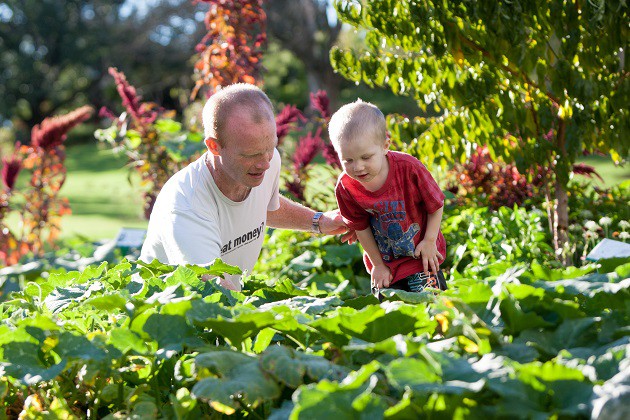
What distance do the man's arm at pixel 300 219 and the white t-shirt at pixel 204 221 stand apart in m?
0.08

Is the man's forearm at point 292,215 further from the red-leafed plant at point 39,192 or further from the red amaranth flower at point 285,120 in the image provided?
the red-leafed plant at point 39,192

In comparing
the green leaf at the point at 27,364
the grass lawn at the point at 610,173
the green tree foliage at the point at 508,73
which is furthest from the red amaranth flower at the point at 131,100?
the grass lawn at the point at 610,173

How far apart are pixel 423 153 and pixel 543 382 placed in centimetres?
336

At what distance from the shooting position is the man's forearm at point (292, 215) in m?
3.88

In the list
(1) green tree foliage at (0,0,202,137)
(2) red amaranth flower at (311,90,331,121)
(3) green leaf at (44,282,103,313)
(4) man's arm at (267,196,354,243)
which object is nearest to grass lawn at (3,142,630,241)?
(2) red amaranth flower at (311,90,331,121)

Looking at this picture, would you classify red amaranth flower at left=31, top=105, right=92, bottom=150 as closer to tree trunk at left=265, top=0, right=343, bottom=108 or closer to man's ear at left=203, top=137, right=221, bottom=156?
man's ear at left=203, top=137, right=221, bottom=156

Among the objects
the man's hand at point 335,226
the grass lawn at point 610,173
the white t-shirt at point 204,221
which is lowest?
the grass lawn at point 610,173

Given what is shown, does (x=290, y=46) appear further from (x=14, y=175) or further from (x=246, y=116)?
(x=246, y=116)

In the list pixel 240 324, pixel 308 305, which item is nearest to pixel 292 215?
pixel 308 305

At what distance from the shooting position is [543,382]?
4.54ft

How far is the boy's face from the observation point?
126 inches

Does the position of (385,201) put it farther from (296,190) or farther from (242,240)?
(296,190)

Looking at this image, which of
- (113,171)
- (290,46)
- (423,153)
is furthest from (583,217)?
(290,46)

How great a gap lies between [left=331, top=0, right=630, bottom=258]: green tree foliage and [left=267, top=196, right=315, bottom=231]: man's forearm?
1.03 m
